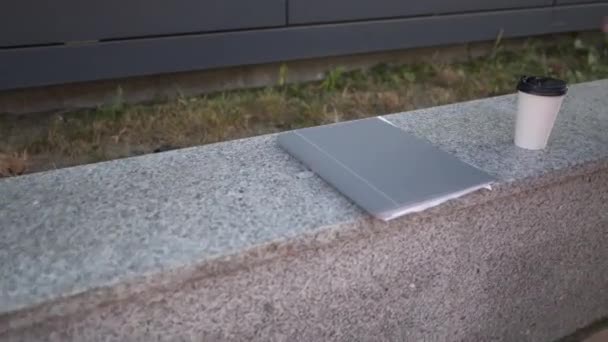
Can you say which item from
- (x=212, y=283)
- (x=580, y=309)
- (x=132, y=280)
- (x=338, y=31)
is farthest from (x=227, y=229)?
(x=338, y=31)

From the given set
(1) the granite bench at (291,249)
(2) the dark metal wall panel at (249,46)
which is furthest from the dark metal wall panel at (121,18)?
(1) the granite bench at (291,249)

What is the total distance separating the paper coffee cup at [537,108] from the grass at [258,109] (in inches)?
41.2

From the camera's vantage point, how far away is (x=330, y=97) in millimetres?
2814

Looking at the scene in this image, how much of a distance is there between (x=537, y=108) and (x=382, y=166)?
0.46 meters

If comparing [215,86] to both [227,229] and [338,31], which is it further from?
[227,229]

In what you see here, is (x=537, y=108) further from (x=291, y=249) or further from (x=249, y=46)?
(x=249, y=46)

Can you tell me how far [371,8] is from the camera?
3.01m

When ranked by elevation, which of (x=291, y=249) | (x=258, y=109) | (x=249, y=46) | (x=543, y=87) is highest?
(x=543, y=87)

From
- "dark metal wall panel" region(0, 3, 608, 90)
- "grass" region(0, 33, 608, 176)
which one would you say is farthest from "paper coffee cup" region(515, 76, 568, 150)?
"dark metal wall panel" region(0, 3, 608, 90)

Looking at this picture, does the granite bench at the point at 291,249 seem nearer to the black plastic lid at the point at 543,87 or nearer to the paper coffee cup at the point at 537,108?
the paper coffee cup at the point at 537,108

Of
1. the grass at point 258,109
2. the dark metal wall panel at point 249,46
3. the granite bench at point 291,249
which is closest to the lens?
the granite bench at point 291,249

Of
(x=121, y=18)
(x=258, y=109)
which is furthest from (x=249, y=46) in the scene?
(x=121, y=18)

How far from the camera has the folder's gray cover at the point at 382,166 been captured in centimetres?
130

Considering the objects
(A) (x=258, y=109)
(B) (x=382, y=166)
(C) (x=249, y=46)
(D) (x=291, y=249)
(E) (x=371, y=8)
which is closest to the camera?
(D) (x=291, y=249)
